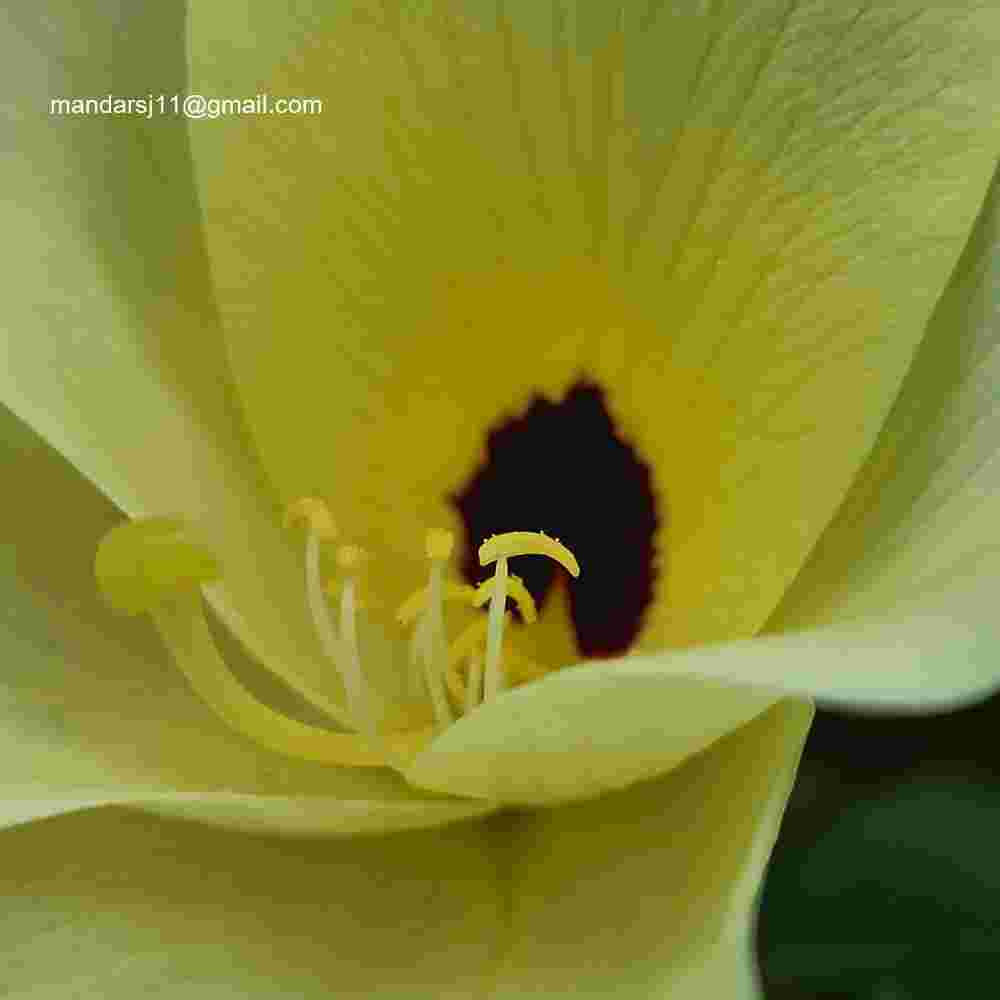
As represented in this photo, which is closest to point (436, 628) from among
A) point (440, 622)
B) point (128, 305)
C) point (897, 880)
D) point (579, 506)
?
point (440, 622)

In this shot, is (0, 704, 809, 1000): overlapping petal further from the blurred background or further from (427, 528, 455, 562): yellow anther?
the blurred background

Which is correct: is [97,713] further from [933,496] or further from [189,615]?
[933,496]

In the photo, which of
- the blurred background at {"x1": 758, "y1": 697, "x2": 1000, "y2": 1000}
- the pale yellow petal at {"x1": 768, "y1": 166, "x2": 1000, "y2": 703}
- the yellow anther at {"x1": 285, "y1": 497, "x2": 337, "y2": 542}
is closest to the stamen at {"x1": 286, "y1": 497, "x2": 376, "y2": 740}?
the yellow anther at {"x1": 285, "y1": 497, "x2": 337, "y2": 542}

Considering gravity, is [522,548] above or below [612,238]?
below

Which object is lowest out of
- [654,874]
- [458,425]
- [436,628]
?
[654,874]

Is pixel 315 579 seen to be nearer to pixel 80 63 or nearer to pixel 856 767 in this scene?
pixel 80 63

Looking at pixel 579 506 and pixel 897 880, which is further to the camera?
pixel 897 880

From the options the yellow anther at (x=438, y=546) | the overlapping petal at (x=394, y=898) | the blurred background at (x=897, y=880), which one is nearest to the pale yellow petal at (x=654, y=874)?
the overlapping petal at (x=394, y=898)

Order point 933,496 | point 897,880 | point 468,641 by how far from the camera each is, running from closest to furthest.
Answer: point 933,496, point 468,641, point 897,880
